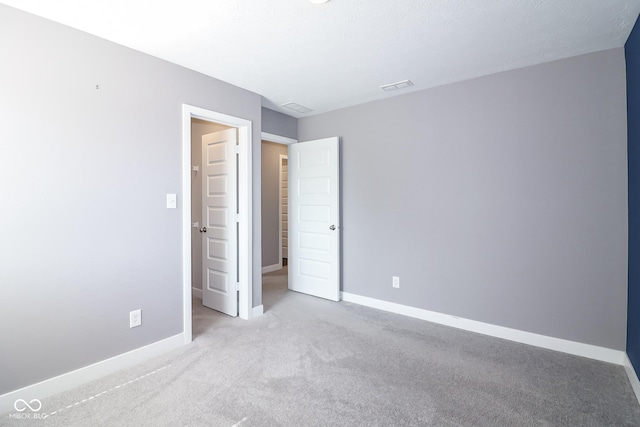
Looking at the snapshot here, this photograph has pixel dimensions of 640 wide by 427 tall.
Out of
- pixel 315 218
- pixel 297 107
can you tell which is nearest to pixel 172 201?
pixel 315 218

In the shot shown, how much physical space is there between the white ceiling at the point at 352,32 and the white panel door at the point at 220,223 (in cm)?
87

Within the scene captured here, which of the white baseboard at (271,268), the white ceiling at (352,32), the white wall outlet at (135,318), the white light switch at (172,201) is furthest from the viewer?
the white baseboard at (271,268)

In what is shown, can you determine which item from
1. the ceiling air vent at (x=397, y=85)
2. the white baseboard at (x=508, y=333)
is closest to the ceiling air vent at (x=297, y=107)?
the ceiling air vent at (x=397, y=85)

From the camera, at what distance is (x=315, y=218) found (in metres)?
4.20

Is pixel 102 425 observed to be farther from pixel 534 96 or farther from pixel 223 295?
pixel 534 96

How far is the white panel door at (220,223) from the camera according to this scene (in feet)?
11.3

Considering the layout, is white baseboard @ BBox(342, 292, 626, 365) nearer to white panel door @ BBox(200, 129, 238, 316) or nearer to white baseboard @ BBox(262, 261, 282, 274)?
white panel door @ BBox(200, 129, 238, 316)

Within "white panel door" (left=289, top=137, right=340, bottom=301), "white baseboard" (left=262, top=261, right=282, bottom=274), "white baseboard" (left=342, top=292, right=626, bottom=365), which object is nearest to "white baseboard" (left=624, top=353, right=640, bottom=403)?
"white baseboard" (left=342, top=292, right=626, bottom=365)

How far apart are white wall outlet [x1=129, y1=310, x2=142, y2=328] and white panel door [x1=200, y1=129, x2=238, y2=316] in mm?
1061

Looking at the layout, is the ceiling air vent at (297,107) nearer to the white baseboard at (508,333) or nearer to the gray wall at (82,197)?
the gray wall at (82,197)

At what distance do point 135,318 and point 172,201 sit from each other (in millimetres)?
1009

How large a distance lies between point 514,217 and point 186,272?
10.2 ft

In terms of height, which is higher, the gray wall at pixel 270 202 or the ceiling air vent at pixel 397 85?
the ceiling air vent at pixel 397 85

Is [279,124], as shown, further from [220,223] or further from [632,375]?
[632,375]
